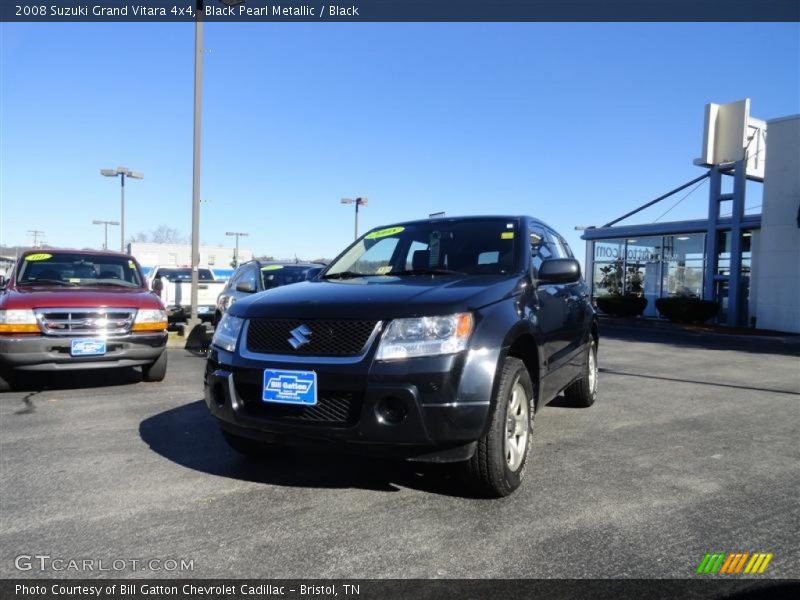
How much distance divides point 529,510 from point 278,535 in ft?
4.33

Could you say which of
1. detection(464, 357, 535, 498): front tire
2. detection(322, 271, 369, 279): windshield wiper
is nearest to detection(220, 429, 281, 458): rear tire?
detection(322, 271, 369, 279): windshield wiper

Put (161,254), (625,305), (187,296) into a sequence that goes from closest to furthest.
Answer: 1. (187,296)
2. (625,305)
3. (161,254)

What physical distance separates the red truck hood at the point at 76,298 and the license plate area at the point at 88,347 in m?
0.39

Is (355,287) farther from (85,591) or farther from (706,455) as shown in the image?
(706,455)

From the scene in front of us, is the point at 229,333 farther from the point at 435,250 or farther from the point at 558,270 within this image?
the point at 558,270

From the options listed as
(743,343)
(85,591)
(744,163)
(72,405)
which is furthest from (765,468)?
(744,163)

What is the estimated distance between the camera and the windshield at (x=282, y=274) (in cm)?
955

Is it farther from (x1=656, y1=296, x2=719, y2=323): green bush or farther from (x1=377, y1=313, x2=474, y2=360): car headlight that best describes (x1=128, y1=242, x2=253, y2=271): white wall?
(x1=377, y1=313, x2=474, y2=360): car headlight

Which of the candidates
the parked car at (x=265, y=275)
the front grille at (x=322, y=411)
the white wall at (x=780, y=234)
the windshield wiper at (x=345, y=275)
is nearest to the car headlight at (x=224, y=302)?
the parked car at (x=265, y=275)

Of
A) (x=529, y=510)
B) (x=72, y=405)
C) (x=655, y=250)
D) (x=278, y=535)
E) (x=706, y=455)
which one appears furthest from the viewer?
(x=655, y=250)

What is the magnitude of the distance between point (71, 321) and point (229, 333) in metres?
3.54

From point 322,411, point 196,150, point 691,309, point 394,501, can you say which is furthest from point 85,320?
point 691,309

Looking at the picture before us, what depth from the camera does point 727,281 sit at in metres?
20.0

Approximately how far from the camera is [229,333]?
11.6 ft
